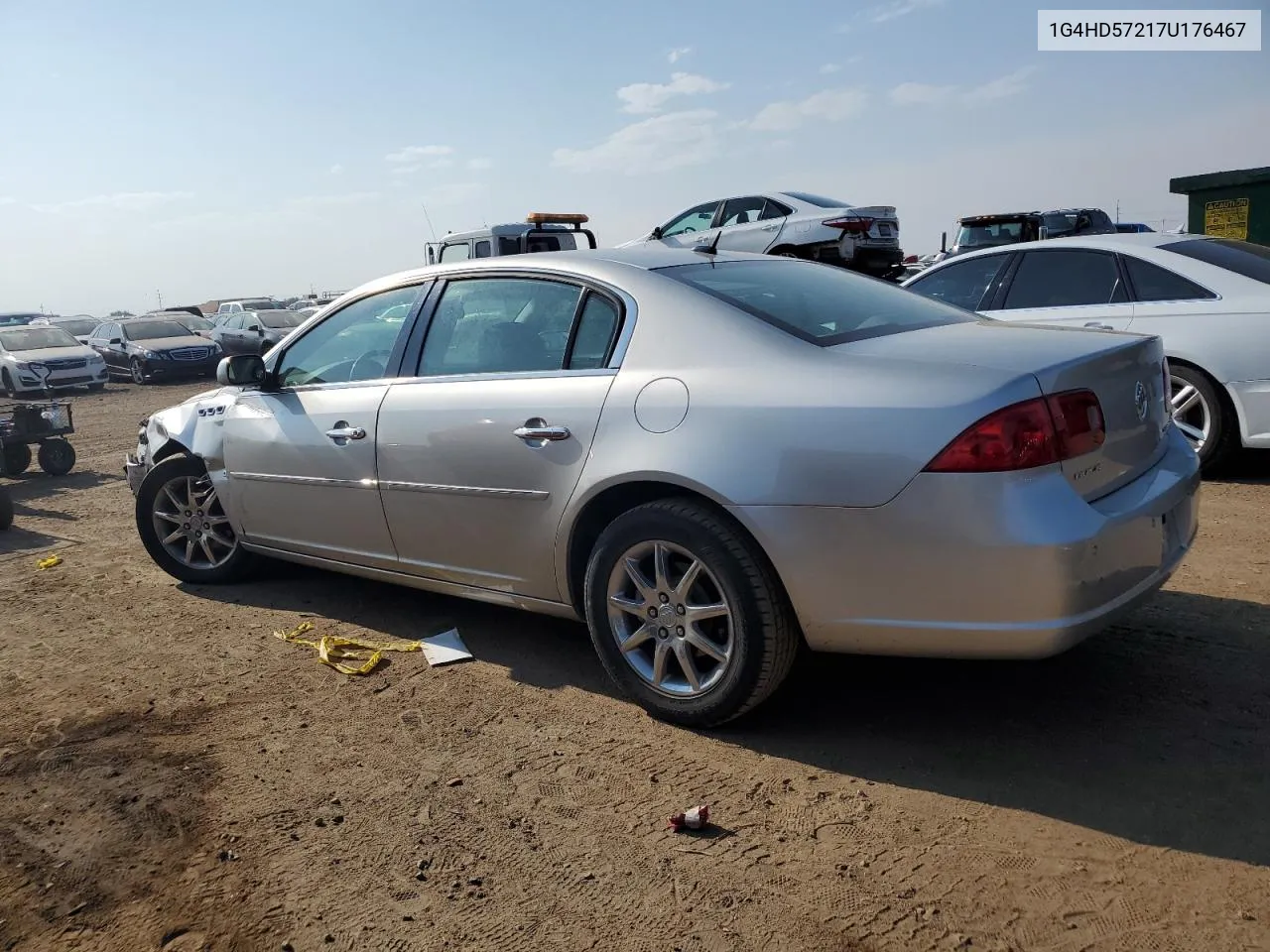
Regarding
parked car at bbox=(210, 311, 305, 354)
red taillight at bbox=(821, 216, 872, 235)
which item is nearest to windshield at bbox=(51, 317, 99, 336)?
parked car at bbox=(210, 311, 305, 354)

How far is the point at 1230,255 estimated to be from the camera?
6.47 meters

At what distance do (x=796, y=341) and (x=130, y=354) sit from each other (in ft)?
77.6

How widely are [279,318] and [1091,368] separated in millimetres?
26328

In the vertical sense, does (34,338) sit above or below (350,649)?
above

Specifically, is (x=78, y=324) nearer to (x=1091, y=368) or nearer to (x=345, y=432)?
(x=345, y=432)

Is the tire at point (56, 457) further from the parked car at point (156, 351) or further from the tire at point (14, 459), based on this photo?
the parked car at point (156, 351)

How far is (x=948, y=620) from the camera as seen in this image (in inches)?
113

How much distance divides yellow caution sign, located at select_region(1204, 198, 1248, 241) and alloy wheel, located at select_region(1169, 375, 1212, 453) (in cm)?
506

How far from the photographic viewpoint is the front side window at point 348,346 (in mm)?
4438

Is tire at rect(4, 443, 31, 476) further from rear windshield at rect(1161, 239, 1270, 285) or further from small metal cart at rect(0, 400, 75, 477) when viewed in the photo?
rear windshield at rect(1161, 239, 1270, 285)

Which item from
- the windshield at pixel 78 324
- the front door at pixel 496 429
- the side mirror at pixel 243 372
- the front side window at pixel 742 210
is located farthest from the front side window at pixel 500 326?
the windshield at pixel 78 324

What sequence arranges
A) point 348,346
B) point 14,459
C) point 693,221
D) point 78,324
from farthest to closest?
point 78,324 < point 693,221 < point 14,459 < point 348,346

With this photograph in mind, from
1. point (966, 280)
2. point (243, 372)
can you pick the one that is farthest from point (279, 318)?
point (243, 372)

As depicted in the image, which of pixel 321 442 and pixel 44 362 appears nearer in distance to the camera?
pixel 321 442
